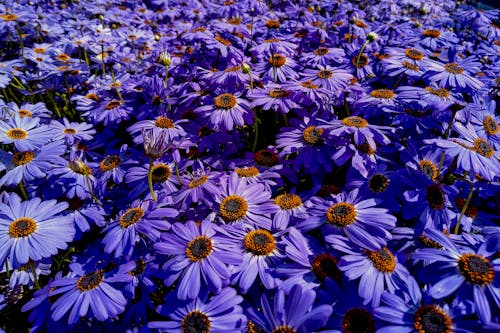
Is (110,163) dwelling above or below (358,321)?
below

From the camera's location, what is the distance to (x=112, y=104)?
3363 millimetres

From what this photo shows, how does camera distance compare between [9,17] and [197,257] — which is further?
[9,17]

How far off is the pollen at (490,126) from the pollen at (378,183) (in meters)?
0.79

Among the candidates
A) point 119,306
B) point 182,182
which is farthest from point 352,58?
point 119,306

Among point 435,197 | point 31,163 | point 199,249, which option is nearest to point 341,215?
point 435,197

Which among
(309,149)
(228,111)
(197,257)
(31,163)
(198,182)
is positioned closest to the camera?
(197,257)

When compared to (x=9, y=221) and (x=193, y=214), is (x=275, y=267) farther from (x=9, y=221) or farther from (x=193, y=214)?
(x=9, y=221)

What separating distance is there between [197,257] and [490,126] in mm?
2072

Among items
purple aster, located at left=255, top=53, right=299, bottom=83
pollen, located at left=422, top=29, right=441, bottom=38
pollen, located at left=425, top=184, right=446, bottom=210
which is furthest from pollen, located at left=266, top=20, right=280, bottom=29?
pollen, located at left=425, top=184, right=446, bottom=210

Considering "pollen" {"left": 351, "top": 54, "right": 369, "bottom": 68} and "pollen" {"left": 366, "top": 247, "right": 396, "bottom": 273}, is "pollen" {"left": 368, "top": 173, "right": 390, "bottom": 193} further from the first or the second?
"pollen" {"left": 351, "top": 54, "right": 369, "bottom": 68}

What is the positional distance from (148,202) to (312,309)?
48.1 inches

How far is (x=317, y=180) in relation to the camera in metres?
2.45

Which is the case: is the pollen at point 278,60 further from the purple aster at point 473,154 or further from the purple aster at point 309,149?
the purple aster at point 473,154

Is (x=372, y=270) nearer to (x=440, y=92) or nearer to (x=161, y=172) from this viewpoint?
(x=440, y=92)
